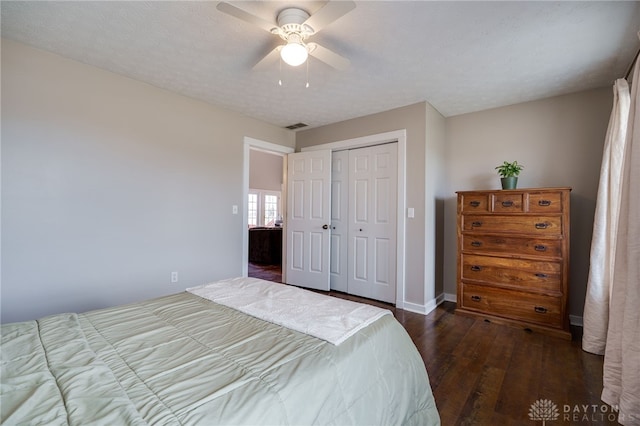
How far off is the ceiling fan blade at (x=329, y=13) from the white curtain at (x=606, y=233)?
7.63 ft

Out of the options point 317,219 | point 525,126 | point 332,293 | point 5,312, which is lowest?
point 332,293

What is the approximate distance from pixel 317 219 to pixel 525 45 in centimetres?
282

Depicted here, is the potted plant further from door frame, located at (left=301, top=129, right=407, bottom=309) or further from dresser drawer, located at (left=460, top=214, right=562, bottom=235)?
door frame, located at (left=301, top=129, right=407, bottom=309)

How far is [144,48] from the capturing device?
A: 2.24m

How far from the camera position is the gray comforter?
771 mm

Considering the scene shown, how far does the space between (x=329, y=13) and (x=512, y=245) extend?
269cm

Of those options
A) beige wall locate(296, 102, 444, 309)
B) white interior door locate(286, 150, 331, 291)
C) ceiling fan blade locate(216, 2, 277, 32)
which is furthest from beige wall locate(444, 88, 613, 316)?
ceiling fan blade locate(216, 2, 277, 32)

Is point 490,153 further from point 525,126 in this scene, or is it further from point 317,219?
point 317,219

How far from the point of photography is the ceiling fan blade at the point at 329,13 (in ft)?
4.69

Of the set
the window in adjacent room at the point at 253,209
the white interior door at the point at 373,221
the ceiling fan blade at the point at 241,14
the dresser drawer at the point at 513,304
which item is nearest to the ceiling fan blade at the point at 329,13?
the ceiling fan blade at the point at 241,14

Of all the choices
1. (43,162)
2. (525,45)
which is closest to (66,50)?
(43,162)

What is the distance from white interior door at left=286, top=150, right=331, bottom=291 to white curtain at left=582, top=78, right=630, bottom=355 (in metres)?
2.68

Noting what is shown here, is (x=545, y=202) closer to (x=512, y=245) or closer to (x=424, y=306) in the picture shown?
(x=512, y=245)

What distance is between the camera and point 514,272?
9.34ft
